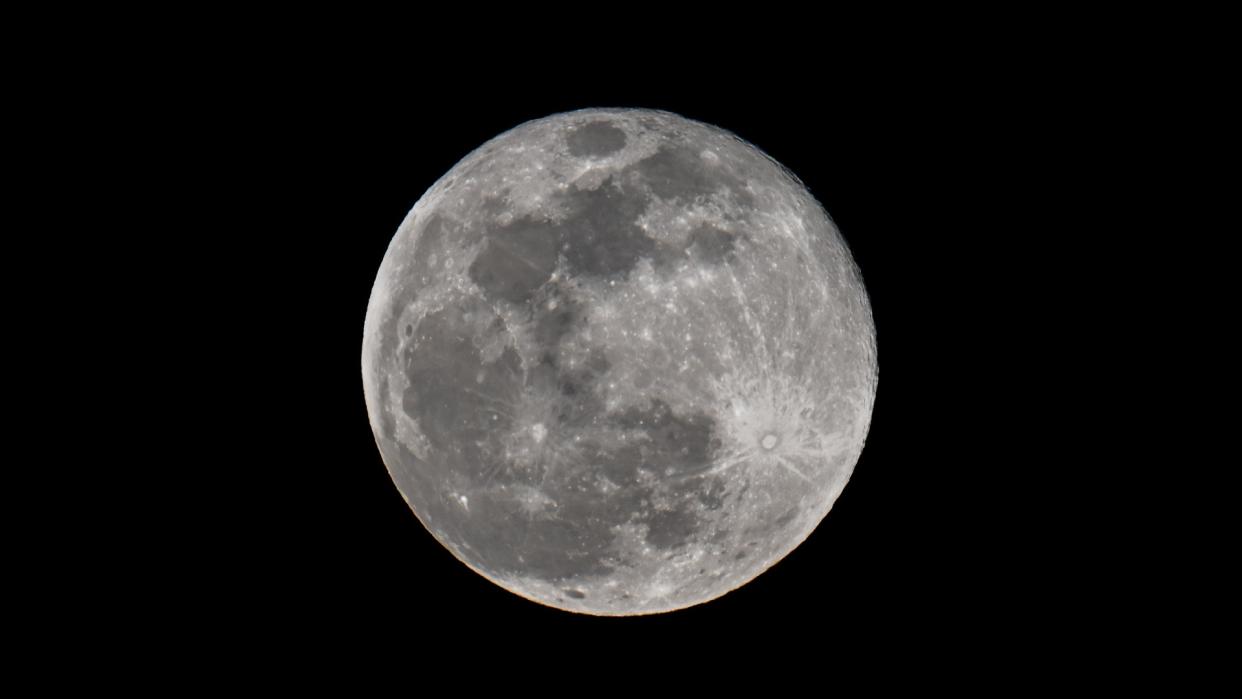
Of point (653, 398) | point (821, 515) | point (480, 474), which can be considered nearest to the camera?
point (653, 398)

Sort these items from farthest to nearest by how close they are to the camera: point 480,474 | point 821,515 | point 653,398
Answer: point 821,515, point 480,474, point 653,398

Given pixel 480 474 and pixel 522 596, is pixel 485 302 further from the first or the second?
pixel 522 596

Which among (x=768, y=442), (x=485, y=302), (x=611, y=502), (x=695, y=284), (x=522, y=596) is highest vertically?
(x=695, y=284)

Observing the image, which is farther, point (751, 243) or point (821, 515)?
point (821, 515)

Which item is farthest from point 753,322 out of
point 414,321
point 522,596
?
point 522,596

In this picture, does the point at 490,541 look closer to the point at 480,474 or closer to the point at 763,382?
the point at 480,474

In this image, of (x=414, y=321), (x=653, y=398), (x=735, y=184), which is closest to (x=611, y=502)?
(x=653, y=398)

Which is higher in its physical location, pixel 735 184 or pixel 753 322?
pixel 735 184
